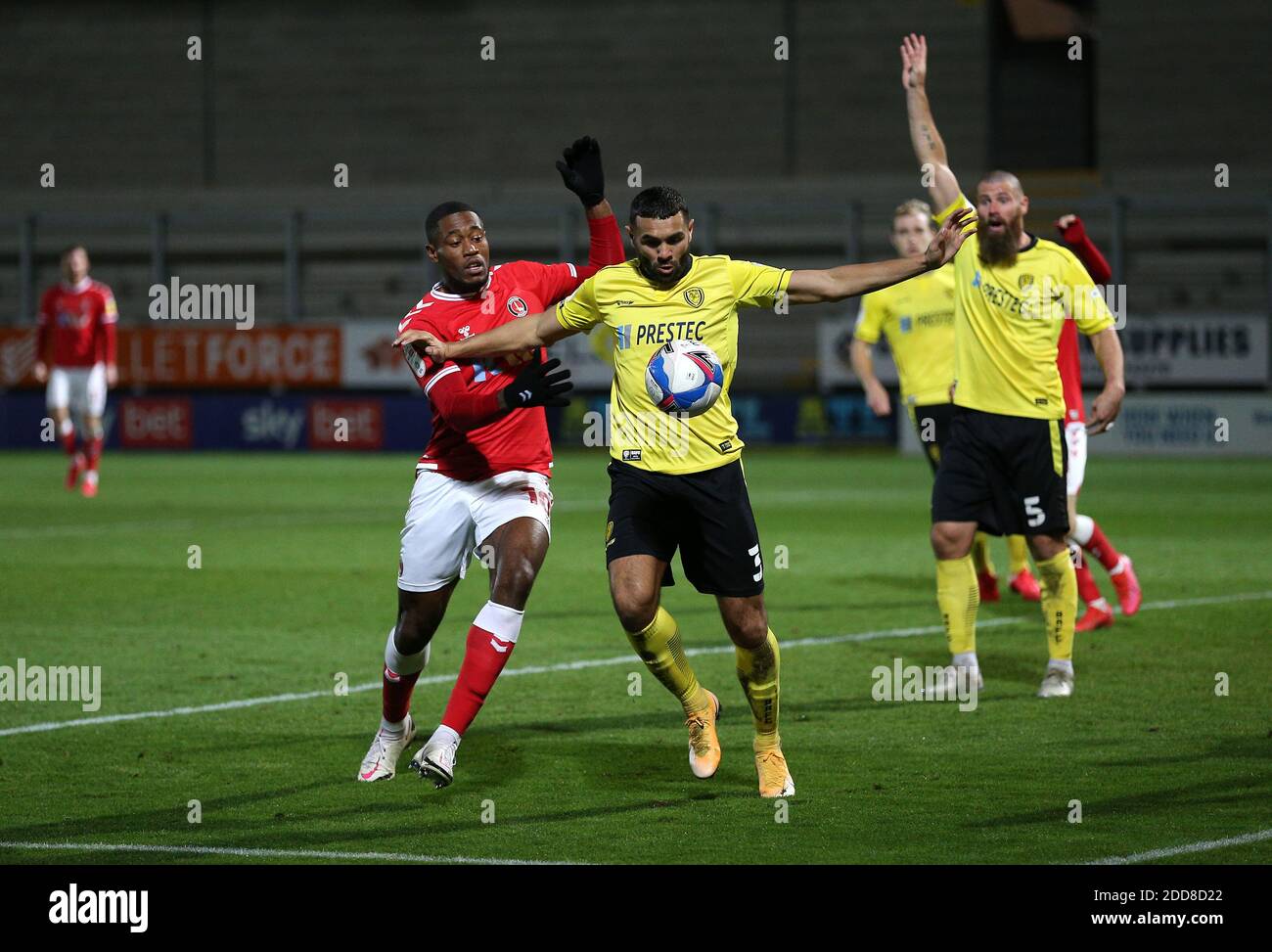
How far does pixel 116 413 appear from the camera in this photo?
29812mm

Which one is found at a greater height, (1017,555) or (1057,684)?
(1017,555)

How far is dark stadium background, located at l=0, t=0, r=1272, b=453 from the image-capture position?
1123 inches

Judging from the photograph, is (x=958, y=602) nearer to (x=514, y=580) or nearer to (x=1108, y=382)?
(x=1108, y=382)

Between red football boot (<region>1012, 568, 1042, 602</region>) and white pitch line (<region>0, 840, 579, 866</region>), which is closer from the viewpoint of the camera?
white pitch line (<region>0, 840, 579, 866</region>)

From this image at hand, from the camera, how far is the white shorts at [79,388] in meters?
21.3

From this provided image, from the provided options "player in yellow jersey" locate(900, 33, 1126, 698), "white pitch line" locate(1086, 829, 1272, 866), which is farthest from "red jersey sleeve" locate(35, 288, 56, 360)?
"white pitch line" locate(1086, 829, 1272, 866)

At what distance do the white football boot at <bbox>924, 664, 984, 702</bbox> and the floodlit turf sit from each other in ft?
0.31

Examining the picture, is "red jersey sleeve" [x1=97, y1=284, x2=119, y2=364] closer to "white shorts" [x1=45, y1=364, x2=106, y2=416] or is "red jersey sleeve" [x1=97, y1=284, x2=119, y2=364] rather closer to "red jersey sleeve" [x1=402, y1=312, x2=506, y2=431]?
"white shorts" [x1=45, y1=364, x2=106, y2=416]

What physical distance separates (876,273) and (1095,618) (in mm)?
4589

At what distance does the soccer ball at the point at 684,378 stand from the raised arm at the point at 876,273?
36cm

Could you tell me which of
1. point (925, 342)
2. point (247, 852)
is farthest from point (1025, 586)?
point (247, 852)

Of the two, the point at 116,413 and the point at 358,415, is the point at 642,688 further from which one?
the point at 116,413

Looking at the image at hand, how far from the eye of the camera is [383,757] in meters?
6.79

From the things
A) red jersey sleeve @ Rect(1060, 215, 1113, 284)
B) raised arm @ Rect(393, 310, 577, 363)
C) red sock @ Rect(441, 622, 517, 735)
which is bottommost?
red sock @ Rect(441, 622, 517, 735)
